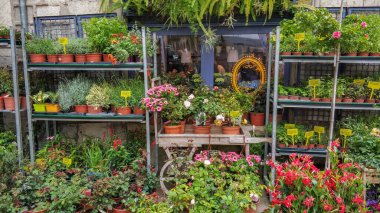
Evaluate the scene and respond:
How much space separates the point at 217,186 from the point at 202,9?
215 centimetres

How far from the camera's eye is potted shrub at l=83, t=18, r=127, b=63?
4.02m

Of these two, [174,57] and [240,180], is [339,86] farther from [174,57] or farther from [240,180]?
[174,57]

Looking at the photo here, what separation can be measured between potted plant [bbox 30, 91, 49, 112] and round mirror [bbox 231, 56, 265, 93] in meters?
2.69

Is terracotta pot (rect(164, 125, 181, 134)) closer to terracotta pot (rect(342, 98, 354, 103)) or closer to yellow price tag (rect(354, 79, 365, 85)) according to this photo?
terracotta pot (rect(342, 98, 354, 103))

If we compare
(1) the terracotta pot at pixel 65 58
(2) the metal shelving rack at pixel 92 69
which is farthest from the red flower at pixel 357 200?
(1) the terracotta pot at pixel 65 58

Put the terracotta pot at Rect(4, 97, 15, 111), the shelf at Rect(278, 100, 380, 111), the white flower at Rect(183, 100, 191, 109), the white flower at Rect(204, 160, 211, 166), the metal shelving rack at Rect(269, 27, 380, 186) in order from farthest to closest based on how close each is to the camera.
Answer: the terracotta pot at Rect(4, 97, 15, 111) < the white flower at Rect(183, 100, 191, 109) < the shelf at Rect(278, 100, 380, 111) < the metal shelving rack at Rect(269, 27, 380, 186) < the white flower at Rect(204, 160, 211, 166)

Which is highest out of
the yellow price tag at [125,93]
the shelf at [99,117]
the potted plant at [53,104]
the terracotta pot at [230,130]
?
the yellow price tag at [125,93]

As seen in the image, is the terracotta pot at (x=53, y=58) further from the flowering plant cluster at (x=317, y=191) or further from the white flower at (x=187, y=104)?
the flowering plant cluster at (x=317, y=191)

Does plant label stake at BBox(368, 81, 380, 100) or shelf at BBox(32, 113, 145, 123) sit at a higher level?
plant label stake at BBox(368, 81, 380, 100)

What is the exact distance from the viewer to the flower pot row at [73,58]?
13.3 feet

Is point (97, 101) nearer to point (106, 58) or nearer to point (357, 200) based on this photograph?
point (106, 58)

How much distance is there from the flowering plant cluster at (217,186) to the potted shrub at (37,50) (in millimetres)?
2416

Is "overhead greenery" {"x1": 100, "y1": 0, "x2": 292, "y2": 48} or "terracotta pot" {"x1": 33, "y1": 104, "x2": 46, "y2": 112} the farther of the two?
"terracotta pot" {"x1": 33, "y1": 104, "x2": 46, "y2": 112}

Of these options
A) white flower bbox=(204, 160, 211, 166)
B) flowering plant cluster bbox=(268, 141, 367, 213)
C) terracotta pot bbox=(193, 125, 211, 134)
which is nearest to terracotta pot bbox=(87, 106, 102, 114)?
terracotta pot bbox=(193, 125, 211, 134)
